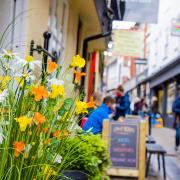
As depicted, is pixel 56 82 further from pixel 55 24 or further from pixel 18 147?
pixel 55 24

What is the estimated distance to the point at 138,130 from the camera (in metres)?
7.18

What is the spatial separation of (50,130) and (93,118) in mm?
4467

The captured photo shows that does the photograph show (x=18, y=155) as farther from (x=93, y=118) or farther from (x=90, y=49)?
(x=90, y=49)

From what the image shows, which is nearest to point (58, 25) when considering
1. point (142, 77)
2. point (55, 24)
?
point (55, 24)

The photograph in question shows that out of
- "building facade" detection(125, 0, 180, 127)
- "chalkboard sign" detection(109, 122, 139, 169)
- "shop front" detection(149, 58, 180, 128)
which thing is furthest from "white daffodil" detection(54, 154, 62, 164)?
"shop front" detection(149, 58, 180, 128)

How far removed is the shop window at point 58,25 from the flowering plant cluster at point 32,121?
156 inches

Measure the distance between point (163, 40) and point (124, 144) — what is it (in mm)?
21112

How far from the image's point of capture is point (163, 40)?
27.6m

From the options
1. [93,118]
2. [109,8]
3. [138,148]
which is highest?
[109,8]

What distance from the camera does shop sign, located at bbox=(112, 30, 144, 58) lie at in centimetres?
1581

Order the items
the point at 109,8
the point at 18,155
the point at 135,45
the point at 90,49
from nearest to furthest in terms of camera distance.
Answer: the point at 18,155, the point at 109,8, the point at 90,49, the point at 135,45

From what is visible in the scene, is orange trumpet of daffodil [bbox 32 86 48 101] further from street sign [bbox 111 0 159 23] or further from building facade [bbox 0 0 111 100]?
street sign [bbox 111 0 159 23]

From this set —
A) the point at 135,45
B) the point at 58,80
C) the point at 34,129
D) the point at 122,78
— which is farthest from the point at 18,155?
the point at 122,78

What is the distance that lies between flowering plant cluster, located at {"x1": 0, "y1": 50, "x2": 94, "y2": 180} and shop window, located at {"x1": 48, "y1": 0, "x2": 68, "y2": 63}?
397 cm
